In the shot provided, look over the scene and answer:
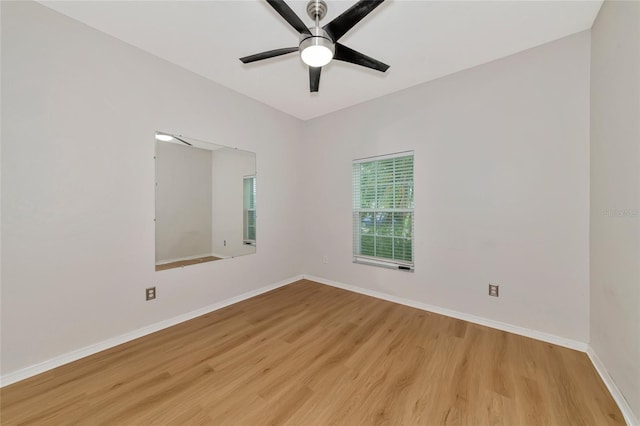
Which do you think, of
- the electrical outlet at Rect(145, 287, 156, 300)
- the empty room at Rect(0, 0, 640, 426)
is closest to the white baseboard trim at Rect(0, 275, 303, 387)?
the empty room at Rect(0, 0, 640, 426)

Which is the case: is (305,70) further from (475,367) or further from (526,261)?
(475,367)

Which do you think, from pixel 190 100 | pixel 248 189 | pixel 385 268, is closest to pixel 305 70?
pixel 190 100

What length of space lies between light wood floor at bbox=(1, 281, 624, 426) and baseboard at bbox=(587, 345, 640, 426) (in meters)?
0.05

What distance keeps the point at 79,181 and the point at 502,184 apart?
3.80m

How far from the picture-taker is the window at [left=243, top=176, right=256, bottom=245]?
3330 mm

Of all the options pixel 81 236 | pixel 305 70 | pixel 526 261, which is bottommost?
pixel 526 261

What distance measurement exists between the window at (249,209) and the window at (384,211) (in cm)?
145

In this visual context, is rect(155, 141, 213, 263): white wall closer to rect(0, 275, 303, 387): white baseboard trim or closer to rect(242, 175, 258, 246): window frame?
rect(242, 175, 258, 246): window frame

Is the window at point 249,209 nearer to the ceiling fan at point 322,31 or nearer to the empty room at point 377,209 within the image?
the empty room at point 377,209

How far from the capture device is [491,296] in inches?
97.1

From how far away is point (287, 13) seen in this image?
145 centimetres

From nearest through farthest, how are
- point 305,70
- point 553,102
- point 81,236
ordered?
point 81,236 < point 553,102 < point 305,70

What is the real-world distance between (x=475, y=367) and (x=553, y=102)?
2.36 m

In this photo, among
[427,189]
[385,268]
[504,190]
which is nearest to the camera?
[504,190]
